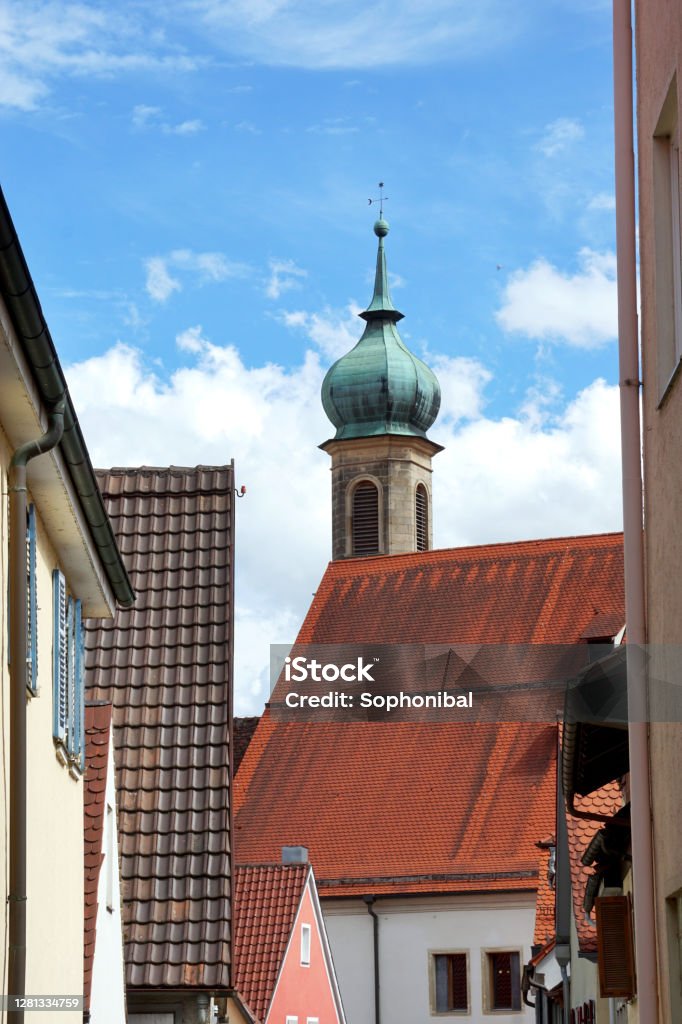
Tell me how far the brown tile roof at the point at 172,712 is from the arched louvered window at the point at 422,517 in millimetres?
38135

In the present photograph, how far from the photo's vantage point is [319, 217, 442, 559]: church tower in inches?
2013

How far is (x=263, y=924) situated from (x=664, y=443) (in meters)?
21.9

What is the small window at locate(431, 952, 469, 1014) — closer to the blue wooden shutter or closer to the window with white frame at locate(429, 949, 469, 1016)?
the window with white frame at locate(429, 949, 469, 1016)

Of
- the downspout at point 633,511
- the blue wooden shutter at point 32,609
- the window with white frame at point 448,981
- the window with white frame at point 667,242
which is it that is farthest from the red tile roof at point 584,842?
the window with white frame at point 448,981

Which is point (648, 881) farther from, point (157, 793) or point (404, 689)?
point (404, 689)

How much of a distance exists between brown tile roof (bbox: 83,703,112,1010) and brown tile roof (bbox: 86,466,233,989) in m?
1.04

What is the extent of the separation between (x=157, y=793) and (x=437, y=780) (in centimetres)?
2426

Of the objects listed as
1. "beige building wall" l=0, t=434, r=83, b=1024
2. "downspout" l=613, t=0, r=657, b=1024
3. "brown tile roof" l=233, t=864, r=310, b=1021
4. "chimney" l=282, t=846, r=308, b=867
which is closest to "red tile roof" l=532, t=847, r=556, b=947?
"brown tile roof" l=233, t=864, r=310, b=1021

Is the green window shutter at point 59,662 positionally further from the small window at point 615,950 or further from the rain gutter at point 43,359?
the small window at point 615,950

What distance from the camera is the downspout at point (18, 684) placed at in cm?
657

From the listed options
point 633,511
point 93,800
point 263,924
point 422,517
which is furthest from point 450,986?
point 633,511

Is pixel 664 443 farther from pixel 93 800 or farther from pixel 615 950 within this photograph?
pixel 93 800

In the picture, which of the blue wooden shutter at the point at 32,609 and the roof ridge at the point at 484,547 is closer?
the blue wooden shutter at the point at 32,609

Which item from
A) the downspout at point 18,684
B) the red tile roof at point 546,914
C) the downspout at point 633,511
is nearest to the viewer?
the downspout at point 18,684
